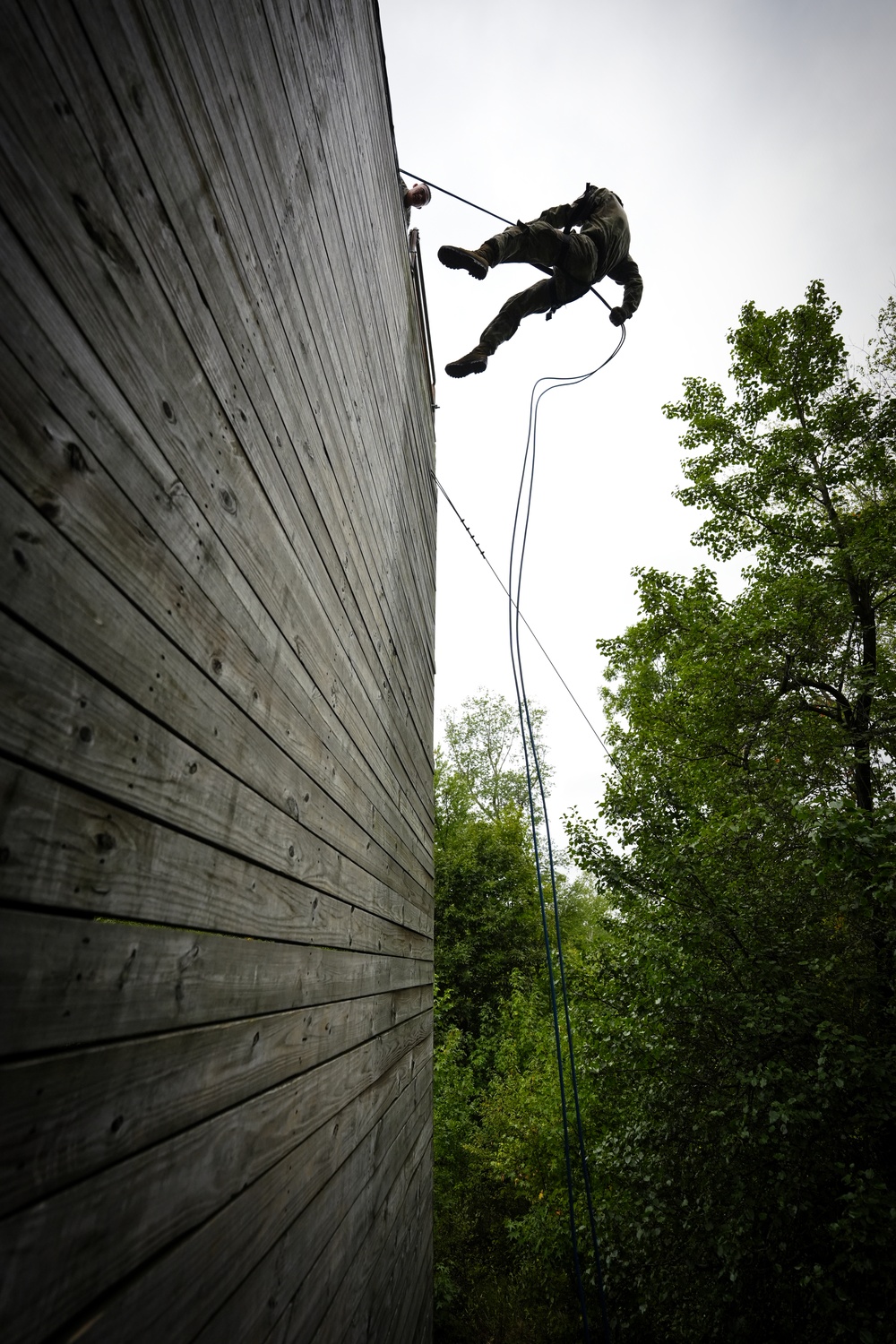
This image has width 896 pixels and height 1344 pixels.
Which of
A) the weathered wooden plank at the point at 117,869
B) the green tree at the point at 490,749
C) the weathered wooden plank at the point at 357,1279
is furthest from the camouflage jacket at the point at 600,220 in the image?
the green tree at the point at 490,749

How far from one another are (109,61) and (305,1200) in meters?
1.98

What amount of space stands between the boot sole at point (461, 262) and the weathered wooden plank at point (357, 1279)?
4.56m

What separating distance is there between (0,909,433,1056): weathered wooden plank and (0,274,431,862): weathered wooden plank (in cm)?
41

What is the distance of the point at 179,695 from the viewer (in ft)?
3.09

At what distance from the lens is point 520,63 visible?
318ft

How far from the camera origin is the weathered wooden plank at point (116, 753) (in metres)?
0.61

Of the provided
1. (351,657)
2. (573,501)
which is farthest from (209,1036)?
(573,501)

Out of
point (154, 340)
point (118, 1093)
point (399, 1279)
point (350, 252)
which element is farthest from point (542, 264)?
point (399, 1279)

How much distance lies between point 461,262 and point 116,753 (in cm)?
419

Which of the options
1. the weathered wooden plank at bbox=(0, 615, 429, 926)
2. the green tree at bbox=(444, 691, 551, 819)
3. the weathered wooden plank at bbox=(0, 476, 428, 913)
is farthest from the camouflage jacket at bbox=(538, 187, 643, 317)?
the green tree at bbox=(444, 691, 551, 819)

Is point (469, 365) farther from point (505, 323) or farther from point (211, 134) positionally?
point (211, 134)

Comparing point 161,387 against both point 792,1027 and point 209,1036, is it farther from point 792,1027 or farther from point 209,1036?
point 792,1027

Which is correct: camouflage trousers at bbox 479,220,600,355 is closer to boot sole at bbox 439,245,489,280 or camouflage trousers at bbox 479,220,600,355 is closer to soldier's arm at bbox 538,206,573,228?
soldier's arm at bbox 538,206,573,228

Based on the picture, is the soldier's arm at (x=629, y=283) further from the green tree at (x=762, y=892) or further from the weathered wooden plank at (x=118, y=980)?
the weathered wooden plank at (x=118, y=980)
